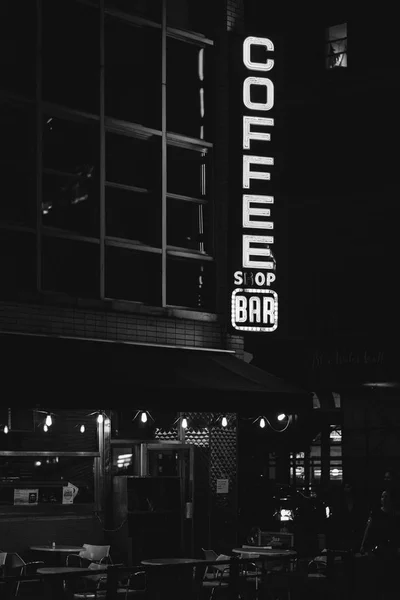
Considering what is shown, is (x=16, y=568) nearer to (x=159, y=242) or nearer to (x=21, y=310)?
(x=21, y=310)

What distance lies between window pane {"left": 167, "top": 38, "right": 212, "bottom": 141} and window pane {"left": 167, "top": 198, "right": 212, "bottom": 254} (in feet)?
3.85

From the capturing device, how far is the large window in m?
16.8

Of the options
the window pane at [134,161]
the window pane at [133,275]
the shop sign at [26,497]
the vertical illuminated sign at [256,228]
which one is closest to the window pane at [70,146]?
the window pane at [134,161]

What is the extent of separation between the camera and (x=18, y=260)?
1662 cm

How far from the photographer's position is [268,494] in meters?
29.9

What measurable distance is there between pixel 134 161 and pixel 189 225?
1466 millimetres

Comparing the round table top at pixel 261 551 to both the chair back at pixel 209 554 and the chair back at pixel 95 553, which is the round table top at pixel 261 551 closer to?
the chair back at pixel 209 554

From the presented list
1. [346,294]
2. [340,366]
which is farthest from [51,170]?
[346,294]

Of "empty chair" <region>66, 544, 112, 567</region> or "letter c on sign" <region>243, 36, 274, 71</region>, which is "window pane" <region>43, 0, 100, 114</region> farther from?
"empty chair" <region>66, 544, 112, 567</region>

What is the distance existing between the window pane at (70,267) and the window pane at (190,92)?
9.73 ft

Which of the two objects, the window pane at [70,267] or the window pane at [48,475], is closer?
the window pane at [70,267]

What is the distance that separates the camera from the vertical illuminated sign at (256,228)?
59.5ft

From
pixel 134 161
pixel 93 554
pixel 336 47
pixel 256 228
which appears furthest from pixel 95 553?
pixel 336 47

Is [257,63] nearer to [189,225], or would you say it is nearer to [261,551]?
[189,225]
